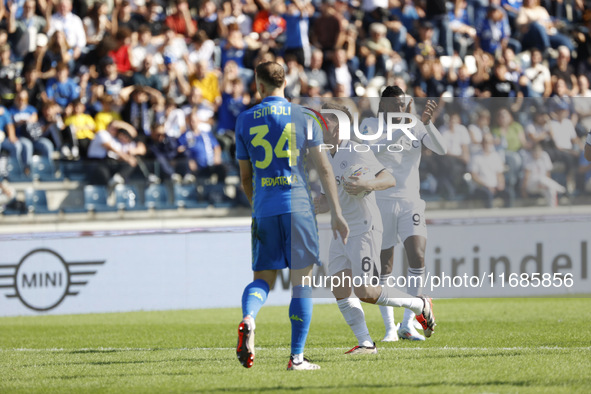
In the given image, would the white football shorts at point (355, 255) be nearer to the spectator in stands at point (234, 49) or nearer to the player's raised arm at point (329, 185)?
the player's raised arm at point (329, 185)

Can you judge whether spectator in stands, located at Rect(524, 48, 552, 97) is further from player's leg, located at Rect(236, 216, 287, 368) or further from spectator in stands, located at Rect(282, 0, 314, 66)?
player's leg, located at Rect(236, 216, 287, 368)

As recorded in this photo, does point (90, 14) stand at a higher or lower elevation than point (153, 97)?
higher

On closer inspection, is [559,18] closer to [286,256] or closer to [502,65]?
[502,65]

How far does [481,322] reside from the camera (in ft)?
34.5

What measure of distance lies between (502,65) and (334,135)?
10.8m

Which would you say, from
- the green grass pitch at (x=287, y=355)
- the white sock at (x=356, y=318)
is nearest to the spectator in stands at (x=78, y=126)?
the green grass pitch at (x=287, y=355)

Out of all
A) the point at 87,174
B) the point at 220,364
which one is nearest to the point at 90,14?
the point at 87,174

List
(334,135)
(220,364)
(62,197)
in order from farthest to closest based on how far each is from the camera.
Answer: (62,197)
(334,135)
(220,364)

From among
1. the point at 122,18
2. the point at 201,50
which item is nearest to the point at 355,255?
the point at 201,50

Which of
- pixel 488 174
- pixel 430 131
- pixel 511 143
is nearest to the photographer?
pixel 430 131

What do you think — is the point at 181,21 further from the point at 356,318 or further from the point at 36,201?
the point at 356,318

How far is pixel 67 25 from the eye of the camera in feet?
52.4

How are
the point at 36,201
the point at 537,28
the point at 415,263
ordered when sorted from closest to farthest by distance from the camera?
the point at 415,263
the point at 36,201
the point at 537,28

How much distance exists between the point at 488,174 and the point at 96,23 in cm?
809
